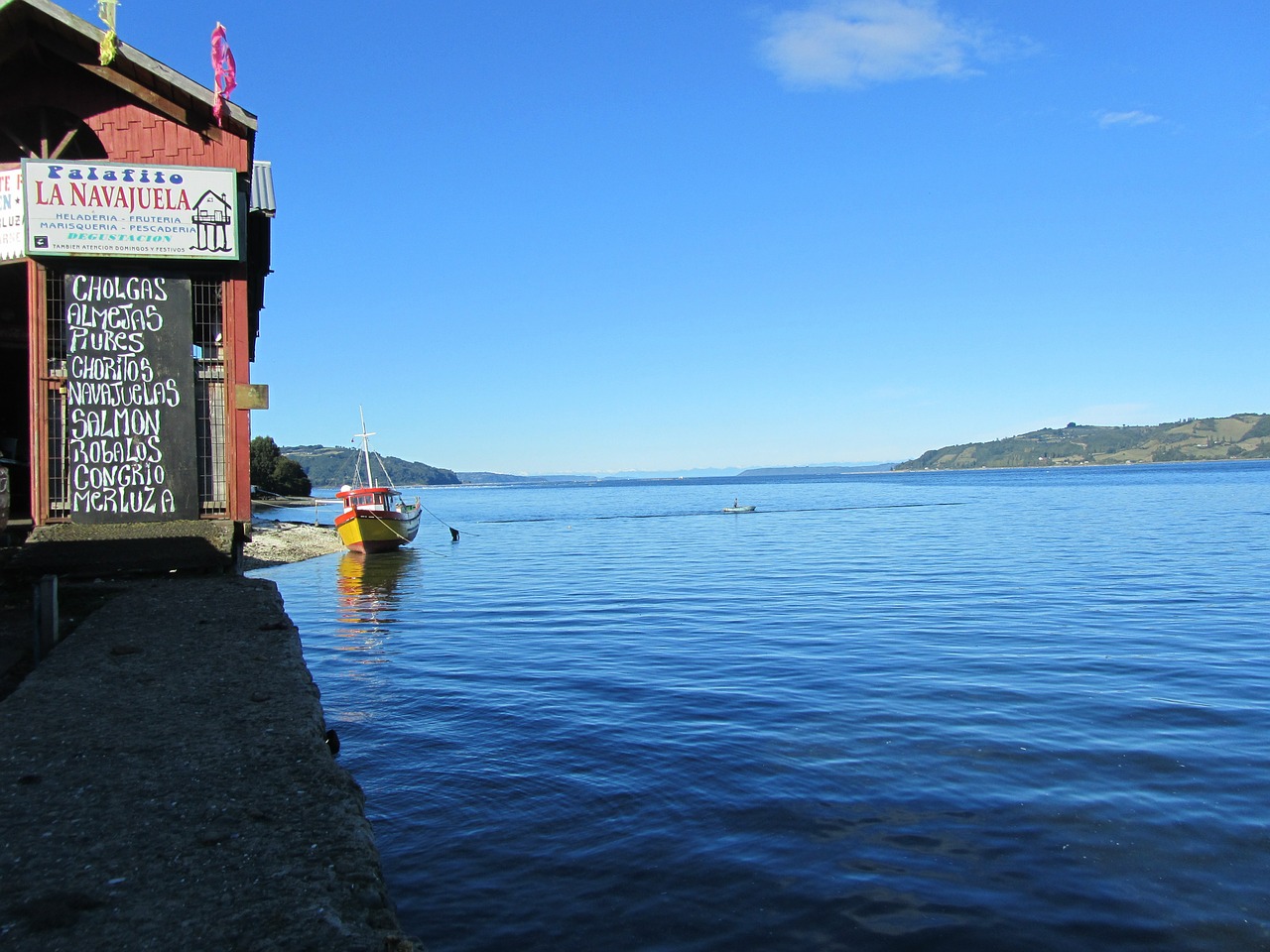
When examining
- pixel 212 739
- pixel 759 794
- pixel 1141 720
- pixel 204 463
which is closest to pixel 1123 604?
pixel 1141 720

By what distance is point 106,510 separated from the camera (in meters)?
12.3

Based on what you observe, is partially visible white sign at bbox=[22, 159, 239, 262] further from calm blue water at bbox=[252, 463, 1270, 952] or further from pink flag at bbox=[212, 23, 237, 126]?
calm blue water at bbox=[252, 463, 1270, 952]

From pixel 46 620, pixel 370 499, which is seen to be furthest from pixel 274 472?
pixel 46 620

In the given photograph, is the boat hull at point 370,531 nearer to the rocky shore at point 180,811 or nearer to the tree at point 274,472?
the rocky shore at point 180,811

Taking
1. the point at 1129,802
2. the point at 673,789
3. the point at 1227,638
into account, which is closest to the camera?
the point at 1129,802

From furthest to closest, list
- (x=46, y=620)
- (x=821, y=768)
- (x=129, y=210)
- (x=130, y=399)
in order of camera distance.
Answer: (x=130, y=399), (x=129, y=210), (x=821, y=768), (x=46, y=620)

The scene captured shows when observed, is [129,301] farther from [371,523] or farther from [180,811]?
Result: [371,523]

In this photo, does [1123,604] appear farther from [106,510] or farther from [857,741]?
[106,510]

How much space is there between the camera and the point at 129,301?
40.7 ft

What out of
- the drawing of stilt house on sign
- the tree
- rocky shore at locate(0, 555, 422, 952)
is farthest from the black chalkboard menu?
the tree

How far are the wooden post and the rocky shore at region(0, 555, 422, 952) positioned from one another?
0.31 m

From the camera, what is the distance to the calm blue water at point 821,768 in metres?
5.91

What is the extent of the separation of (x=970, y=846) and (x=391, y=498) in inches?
1661

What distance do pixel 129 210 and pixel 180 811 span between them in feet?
33.2
